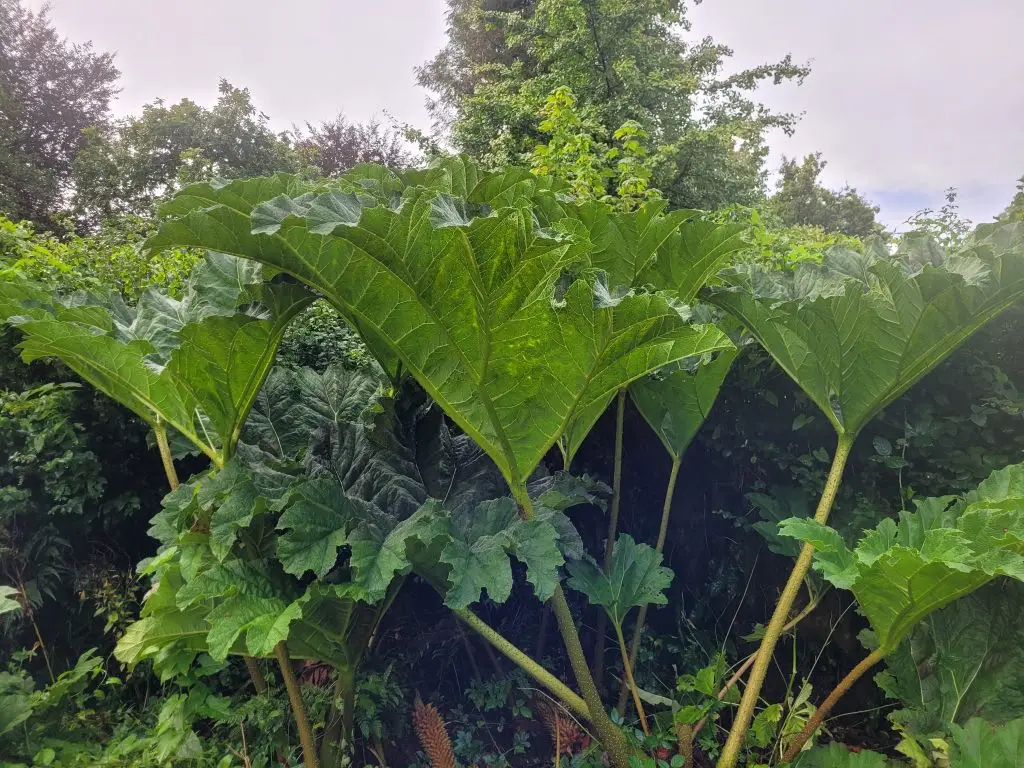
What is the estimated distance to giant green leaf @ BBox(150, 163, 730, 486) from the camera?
49.5 inches

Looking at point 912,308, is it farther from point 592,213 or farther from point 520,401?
point 520,401

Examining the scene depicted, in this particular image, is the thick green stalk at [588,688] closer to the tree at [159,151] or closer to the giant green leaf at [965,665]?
the giant green leaf at [965,665]

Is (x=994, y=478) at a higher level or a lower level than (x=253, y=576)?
higher

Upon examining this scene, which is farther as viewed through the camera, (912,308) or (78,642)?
(78,642)

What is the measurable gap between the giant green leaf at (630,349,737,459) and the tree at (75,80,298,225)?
57.2ft

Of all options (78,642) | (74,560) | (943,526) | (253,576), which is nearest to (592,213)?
(943,526)

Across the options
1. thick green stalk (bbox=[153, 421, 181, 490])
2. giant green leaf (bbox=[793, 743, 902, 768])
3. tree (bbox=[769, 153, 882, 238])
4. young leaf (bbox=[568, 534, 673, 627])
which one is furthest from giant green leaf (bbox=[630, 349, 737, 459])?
tree (bbox=[769, 153, 882, 238])

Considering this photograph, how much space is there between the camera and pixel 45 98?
713 inches

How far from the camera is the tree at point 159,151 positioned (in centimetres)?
1686

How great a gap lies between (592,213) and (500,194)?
13.3 inches

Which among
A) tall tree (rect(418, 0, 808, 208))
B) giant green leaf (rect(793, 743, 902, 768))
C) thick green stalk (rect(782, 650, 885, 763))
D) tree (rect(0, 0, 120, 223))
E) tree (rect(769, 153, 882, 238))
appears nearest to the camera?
giant green leaf (rect(793, 743, 902, 768))

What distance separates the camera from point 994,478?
61.5 inches

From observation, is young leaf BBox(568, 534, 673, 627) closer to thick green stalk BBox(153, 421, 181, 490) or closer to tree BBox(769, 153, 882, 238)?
thick green stalk BBox(153, 421, 181, 490)

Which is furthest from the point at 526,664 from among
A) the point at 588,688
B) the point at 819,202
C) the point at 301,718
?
the point at 819,202
